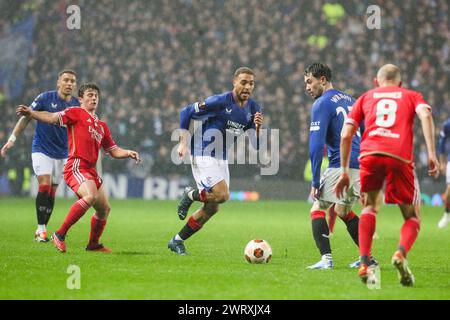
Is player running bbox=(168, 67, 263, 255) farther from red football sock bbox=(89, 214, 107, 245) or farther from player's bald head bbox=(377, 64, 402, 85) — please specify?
player's bald head bbox=(377, 64, 402, 85)

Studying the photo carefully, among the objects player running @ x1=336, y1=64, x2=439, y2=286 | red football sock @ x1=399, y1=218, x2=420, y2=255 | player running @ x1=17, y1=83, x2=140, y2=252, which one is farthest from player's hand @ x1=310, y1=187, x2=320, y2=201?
player running @ x1=17, y1=83, x2=140, y2=252

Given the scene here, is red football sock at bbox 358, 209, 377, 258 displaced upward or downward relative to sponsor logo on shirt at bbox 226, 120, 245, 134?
downward

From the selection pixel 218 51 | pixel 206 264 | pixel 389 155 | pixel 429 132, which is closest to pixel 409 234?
pixel 389 155

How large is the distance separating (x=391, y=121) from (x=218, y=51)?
1963 centimetres

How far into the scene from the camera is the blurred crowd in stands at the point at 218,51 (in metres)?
24.1

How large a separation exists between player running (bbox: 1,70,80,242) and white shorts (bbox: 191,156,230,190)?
246 cm

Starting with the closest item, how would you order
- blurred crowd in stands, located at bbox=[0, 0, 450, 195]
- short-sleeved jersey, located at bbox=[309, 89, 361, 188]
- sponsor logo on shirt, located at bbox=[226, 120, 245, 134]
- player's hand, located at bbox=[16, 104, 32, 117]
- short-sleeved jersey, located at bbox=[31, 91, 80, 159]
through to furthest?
Answer: 1. short-sleeved jersey, located at bbox=[309, 89, 361, 188]
2. player's hand, located at bbox=[16, 104, 32, 117]
3. sponsor logo on shirt, located at bbox=[226, 120, 245, 134]
4. short-sleeved jersey, located at bbox=[31, 91, 80, 159]
5. blurred crowd in stands, located at bbox=[0, 0, 450, 195]

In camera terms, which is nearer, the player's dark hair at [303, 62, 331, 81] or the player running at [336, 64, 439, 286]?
the player running at [336, 64, 439, 286]

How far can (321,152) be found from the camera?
7.89 meters

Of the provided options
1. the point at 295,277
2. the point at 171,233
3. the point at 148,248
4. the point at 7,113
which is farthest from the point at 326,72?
the point at 7,113

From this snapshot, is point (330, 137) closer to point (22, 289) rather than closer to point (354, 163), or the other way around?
point (354, 163)

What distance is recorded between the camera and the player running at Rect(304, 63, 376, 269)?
796cm

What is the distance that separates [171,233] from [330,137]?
15.1 ft

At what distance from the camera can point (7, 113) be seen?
24.0 m
